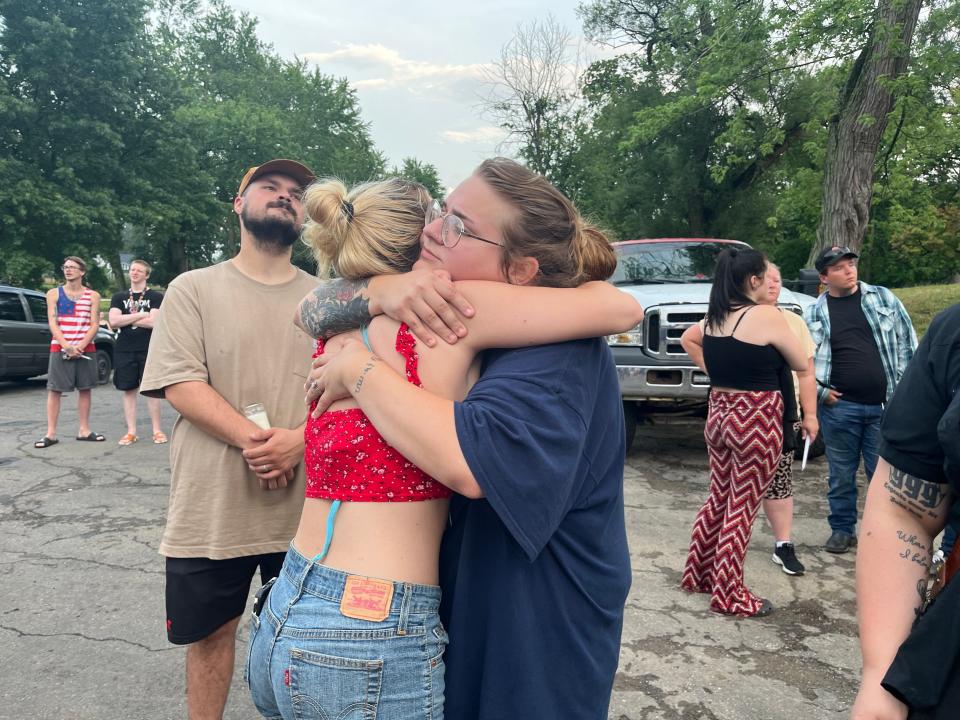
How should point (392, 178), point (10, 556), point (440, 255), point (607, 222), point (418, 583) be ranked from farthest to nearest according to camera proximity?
point (607, 222) < point (10, 556) < point (392, 178) < point (440, 255) < point (418, 583)

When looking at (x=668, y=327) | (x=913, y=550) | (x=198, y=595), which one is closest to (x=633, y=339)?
(x=668, y=327)

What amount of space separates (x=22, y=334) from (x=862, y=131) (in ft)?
45.9

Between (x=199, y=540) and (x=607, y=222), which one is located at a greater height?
(x=607, y=222)

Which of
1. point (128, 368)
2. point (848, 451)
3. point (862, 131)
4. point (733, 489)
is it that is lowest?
point (128, 368)

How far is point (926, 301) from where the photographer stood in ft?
54.6

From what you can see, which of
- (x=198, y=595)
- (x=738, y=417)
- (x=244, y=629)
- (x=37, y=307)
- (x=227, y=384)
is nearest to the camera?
(x=198, y=595)

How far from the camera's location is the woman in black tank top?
398 centimetres

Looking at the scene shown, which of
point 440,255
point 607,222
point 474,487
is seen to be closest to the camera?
point 474,487

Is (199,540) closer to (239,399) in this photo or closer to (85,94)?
(239,399)

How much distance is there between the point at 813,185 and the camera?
21.8 meters

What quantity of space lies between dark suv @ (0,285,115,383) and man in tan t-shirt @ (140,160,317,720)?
1085 cm

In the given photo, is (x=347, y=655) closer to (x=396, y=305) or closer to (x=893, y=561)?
(x=396, y=305)

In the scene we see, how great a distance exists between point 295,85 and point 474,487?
48.7 metres

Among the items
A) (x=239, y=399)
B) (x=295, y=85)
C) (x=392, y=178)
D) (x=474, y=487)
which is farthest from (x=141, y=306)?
(x=295, y=85)
